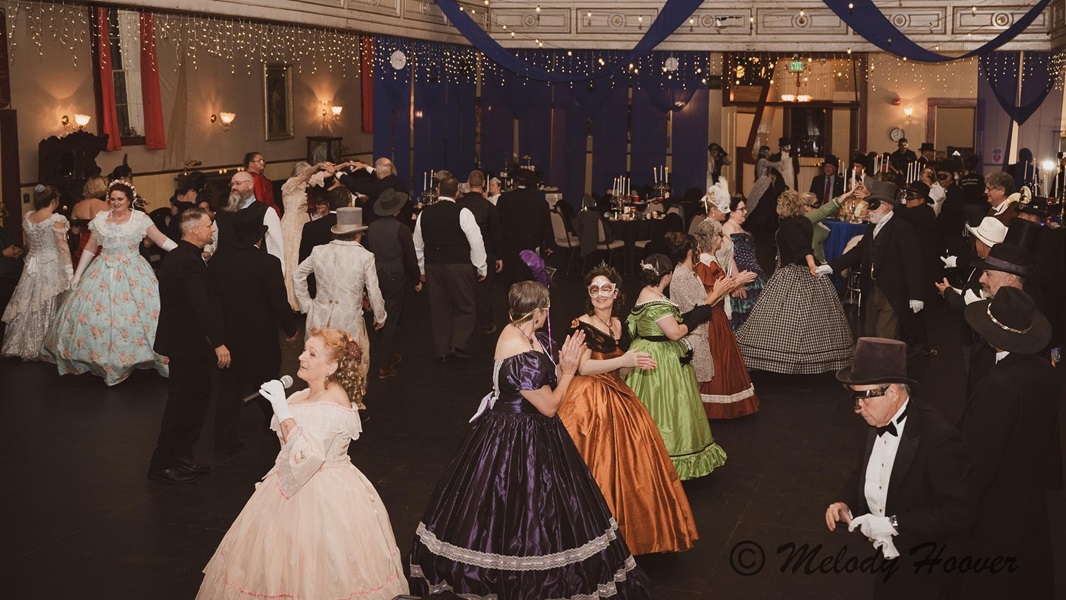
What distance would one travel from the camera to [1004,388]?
3.44 m

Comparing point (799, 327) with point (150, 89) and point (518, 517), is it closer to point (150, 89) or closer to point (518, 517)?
point (518, 517)

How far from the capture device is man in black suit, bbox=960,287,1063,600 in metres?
3.40

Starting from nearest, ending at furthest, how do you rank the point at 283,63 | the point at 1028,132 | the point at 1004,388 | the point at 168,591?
the point at 1004,388
the point at 168,591
the point at 1028,132
the point at 283,63

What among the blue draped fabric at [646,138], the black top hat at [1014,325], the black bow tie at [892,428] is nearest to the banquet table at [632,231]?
the blue draped fabric at [646,138]

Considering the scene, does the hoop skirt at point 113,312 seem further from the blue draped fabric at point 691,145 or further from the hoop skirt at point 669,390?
the blue draped fabric at point 691,145

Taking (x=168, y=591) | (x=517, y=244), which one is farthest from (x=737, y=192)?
(x=168, y=591)

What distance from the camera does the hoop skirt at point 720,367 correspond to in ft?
22.6

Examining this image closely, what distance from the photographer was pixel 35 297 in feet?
28.0

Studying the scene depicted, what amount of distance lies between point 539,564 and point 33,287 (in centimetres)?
589

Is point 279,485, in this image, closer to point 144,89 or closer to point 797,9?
point 144,89

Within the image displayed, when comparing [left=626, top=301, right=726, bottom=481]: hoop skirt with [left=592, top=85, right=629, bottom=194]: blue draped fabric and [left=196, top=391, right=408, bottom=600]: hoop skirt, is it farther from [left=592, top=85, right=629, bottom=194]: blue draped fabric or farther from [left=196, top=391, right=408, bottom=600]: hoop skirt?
[left=592, top=85, right=629, bottom=194]: blue draped fabric

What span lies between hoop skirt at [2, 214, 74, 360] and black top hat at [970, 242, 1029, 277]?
6631 millimetres

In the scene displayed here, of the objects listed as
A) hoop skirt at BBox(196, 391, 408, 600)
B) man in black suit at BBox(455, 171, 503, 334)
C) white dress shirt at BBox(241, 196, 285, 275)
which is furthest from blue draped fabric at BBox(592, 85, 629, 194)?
hoop skirt at BBox(196, 391, 408, 600)

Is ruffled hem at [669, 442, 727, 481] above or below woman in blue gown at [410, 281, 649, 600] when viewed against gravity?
below
